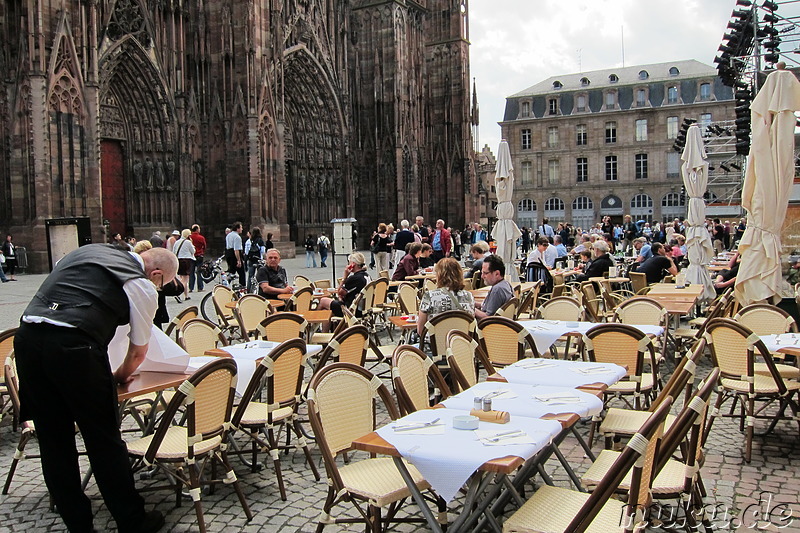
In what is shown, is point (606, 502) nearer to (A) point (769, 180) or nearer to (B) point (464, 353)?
(B) point (464, 353)

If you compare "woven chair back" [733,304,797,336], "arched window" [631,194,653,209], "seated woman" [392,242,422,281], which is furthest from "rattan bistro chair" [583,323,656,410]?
"arched window" [631,194,653,209]

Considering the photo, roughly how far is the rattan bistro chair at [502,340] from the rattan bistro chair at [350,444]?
7.28 feet

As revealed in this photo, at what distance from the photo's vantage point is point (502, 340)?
20.7 feet

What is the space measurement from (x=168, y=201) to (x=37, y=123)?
646 centimetres

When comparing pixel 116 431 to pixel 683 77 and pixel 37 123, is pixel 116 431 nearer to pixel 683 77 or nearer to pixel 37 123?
pixel 37 123

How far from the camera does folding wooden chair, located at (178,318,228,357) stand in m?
6.35

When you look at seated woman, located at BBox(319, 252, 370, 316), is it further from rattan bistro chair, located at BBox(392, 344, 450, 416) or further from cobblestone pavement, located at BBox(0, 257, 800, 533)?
rattan bistro chair, located at BBox(392, 344, 450, 416)

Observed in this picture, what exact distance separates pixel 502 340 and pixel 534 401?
2.19 m

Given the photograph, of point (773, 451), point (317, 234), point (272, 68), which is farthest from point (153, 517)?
point (317, 234)

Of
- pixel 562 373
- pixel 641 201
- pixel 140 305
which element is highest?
pixel 641 201

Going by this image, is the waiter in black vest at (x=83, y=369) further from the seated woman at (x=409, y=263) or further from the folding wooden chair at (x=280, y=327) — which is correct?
the seated woman at (x=409, y=263)

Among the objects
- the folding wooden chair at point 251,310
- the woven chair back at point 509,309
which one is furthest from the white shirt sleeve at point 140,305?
the folding wooden chair at point 251,310

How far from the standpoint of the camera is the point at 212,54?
25.9 m

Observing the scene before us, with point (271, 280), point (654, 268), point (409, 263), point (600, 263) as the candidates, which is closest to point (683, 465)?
point (271, 280)
